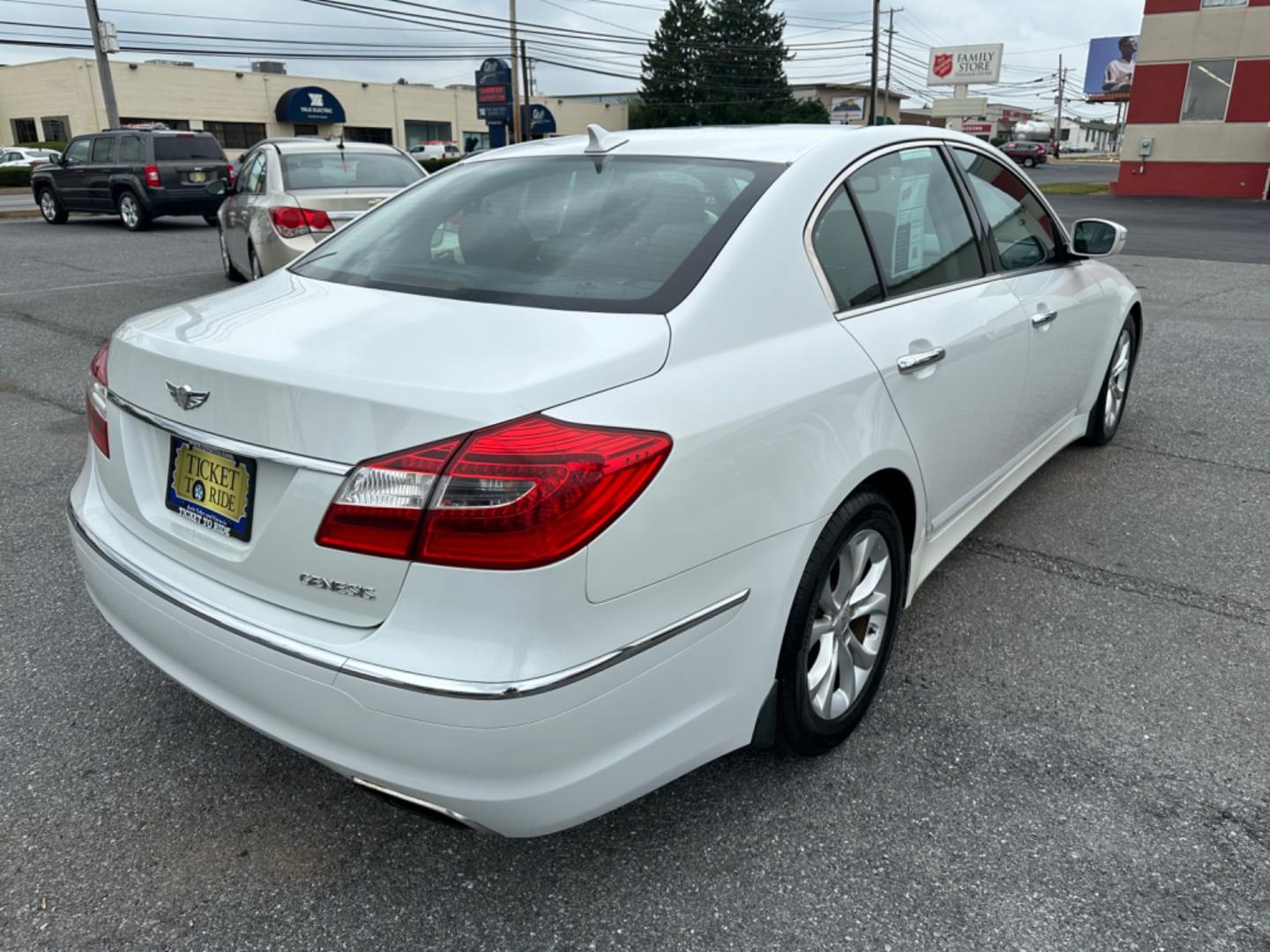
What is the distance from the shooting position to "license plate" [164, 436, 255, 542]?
199 cm

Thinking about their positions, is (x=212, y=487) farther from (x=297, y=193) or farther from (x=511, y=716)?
(x=297, y=193)

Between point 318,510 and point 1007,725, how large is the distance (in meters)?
2.00

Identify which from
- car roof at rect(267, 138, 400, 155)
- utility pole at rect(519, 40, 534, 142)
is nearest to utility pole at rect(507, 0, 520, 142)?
utility pole at rect(519, 40, 534, 142)

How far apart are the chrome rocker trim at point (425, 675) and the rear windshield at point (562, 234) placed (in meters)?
0.71

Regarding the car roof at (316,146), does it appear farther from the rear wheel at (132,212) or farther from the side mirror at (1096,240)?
the rear wheel at (132,212)

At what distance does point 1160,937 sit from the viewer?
2.02m

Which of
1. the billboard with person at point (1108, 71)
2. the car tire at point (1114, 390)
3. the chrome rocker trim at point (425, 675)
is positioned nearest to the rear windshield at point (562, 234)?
the chrome rocker trim at point (425, 675)

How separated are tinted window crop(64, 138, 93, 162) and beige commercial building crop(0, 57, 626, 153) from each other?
109 feet

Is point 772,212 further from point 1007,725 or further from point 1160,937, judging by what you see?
point 1160,937

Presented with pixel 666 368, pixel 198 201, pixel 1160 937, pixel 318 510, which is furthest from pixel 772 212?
pixel 198 201

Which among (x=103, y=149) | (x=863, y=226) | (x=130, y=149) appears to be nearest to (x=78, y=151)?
(x=103, y=149)

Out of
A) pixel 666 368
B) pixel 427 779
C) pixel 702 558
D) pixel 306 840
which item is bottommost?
pixel 306 840

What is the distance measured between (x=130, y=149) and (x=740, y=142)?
17.4 metres

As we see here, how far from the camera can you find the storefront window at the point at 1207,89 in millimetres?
26906
